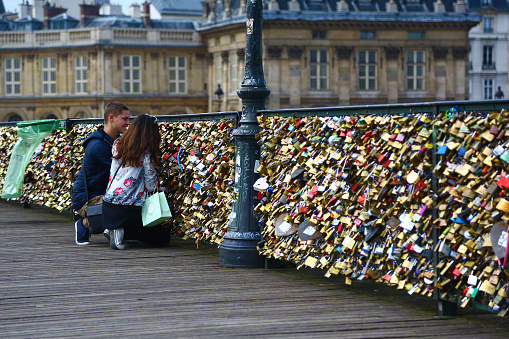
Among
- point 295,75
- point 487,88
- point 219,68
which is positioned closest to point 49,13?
point 219,68

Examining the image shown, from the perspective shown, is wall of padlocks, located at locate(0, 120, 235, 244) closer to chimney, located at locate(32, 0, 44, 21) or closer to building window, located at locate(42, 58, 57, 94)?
building window, located at locate(42, 58, 57, 94)

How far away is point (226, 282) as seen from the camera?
775 centimetres

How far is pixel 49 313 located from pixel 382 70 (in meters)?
54.1

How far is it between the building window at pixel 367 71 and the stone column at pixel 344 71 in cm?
86

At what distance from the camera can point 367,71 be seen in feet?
195

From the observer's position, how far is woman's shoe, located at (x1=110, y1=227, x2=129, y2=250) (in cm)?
989

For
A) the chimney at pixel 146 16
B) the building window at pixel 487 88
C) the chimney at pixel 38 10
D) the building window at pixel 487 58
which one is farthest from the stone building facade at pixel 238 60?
the building window at pixel 487 58

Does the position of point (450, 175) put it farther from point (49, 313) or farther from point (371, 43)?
point (371, 43)

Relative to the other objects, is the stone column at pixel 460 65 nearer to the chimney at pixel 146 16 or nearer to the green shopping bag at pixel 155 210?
the chimney at pixel 146 16

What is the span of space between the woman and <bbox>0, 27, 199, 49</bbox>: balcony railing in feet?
173

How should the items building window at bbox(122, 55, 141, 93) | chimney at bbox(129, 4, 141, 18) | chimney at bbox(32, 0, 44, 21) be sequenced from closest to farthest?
building window at bbox(122, 55, 141, 93) < chimney at bbox(32, 0, 44, 21) < chimney at bbox(129, 4, 141, 18)

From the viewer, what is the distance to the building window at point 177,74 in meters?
63.1

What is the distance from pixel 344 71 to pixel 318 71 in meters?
1.56

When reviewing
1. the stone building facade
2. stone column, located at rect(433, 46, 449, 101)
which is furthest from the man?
stone column, located at rect(433, 46, 449, 101)
